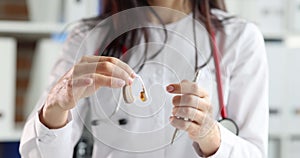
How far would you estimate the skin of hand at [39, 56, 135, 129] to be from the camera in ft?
1.78

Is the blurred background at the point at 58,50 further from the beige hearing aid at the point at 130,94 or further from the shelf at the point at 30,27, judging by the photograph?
the beige hearing aid at the point at 130,94

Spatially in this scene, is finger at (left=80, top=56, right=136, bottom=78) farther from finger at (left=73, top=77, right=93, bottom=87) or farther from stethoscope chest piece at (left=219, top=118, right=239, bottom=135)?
stethoscope chest piece at (left=219, top=118, right=239, bottom=135)

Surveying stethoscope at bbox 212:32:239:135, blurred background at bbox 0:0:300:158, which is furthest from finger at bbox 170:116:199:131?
blurred background at bbox 0:0:300:158

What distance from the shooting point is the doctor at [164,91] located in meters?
0.56

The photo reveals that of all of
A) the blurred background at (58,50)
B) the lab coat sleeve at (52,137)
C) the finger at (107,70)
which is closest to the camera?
the finger at (107,70)

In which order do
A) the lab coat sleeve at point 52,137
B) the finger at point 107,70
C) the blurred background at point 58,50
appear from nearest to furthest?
the finger at point 107,70 < the lab coat sleeve at point 52,137 < the blurred background at point 58,50

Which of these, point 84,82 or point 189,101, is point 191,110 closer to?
point 189,101

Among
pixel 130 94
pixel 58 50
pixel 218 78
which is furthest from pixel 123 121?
pixel 58 50

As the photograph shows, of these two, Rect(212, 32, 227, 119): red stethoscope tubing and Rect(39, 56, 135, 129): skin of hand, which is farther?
Rect(212, 32, 227, 119): red stethoscope tubing

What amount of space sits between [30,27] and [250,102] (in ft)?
2.65

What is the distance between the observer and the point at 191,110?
0.57m

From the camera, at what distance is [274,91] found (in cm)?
147

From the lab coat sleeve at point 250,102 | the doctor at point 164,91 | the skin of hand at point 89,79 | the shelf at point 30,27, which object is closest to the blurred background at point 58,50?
the shelf at point 30,27

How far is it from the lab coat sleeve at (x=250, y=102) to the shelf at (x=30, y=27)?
28.7 inches
